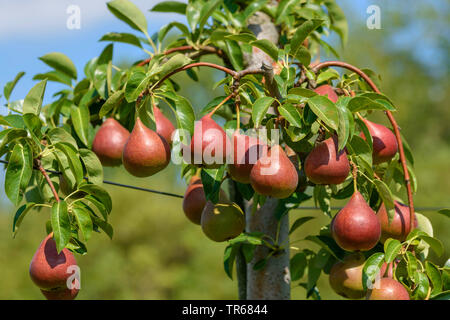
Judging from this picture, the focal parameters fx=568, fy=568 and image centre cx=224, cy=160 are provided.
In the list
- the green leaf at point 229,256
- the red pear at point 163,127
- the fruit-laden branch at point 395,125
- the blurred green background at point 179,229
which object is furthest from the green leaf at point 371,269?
the blurred green background at point 179,229

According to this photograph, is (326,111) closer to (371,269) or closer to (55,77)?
(371,269)

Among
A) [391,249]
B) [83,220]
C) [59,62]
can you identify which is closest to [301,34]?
[391,249]

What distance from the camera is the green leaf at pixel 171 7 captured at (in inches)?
58.0

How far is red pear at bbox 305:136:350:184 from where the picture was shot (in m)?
0.95

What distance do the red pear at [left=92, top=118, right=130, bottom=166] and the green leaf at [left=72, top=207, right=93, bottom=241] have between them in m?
0.21

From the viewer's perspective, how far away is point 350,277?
115 centimetres

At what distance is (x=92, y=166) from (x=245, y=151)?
0.36 m

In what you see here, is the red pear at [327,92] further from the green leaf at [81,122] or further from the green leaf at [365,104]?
the green leaf at [81,122]

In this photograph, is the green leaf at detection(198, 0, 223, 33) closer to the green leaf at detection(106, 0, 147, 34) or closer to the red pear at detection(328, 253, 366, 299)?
the green leaf at detection(106, 0, 147, 34)

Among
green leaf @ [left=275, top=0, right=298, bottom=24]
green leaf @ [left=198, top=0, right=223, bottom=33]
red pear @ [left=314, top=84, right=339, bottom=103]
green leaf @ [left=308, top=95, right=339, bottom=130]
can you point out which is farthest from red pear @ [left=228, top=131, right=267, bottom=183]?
green leaf @ [left=275, top=0, right=298, bottom=24]

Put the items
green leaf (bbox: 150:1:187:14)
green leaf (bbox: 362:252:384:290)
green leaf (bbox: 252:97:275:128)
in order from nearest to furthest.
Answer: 1. green leaf (bbox: 252:97:275:128)
2. green leaf (bbox: 362:252:384:290)
3. green leaf (bbox: 150:1:187:14)
